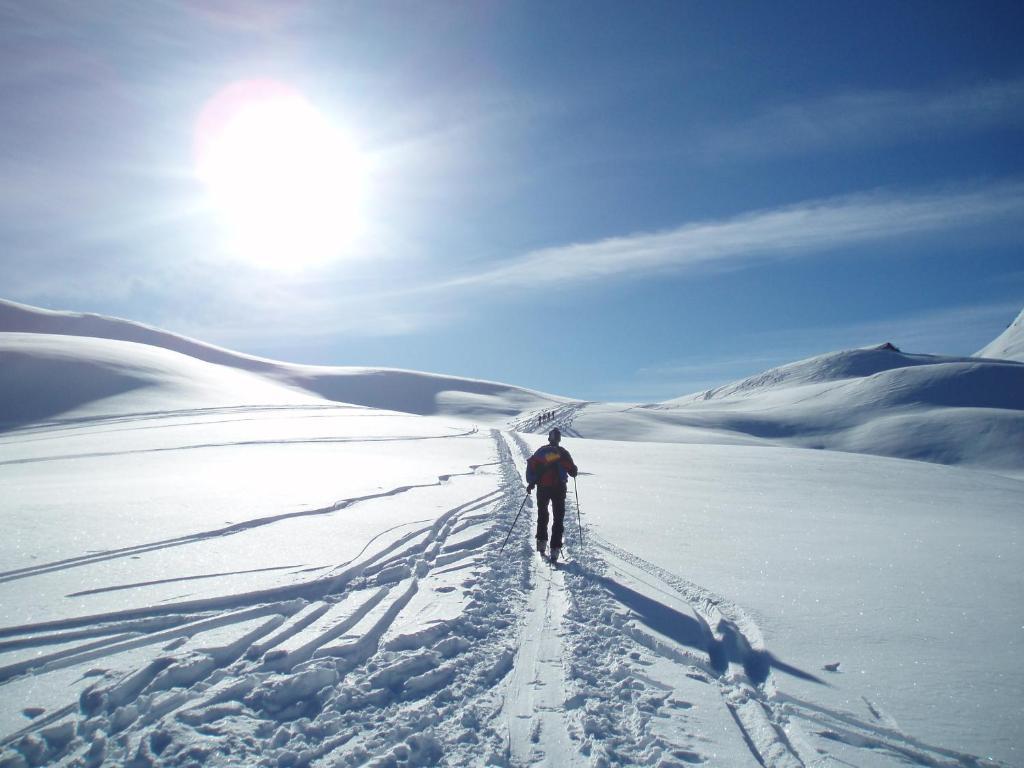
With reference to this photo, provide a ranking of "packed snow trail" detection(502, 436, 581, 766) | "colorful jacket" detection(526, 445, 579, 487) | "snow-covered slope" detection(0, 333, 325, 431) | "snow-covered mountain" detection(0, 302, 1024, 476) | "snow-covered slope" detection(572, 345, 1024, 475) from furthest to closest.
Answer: "snow-covered slope" detection(572, 345, 1024, 475), "snow-covered mountain" detection(0, 302, 1024, 476), "snow-covered slope" detection(0, 333, 325, 431), "colorful jacket" detection(526, 445, 579, 487), "packed snow trail" detection(502, 436, 581, 766)

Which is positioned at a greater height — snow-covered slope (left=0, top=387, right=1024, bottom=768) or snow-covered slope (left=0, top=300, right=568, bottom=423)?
snow-covered slope (left=0, top=300, right=568, bottom=423)

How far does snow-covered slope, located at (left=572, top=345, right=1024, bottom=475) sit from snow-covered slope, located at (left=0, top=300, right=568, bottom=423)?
2039 centimetres

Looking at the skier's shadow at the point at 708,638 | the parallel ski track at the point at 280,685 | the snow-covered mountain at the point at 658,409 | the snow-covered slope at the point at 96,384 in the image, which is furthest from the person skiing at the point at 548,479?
the snow-covered mountain at the point at 658,409

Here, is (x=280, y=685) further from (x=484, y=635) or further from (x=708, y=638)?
(x=708, y=638)

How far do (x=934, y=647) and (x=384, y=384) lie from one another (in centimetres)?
9573

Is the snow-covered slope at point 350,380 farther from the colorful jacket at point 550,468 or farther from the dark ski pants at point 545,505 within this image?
the dark ski pants at point 545,505

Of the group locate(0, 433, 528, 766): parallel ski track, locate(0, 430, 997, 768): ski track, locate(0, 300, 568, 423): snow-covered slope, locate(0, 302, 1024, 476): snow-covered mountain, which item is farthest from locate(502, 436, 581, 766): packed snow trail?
locate(0, 300, 568, 423): snow-covered slope

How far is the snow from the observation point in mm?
4031

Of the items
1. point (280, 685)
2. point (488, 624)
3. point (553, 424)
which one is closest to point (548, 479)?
point (488, 624)

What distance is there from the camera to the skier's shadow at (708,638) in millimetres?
5148

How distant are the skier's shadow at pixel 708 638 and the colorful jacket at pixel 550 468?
2.53 m

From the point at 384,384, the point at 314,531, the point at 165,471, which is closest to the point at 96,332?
the point at 384,384

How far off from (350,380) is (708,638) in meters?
95.4

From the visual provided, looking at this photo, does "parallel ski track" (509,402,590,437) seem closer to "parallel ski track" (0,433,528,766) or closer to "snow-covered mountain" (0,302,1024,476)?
"snow-covered mountain" (0,302,1024,476)
